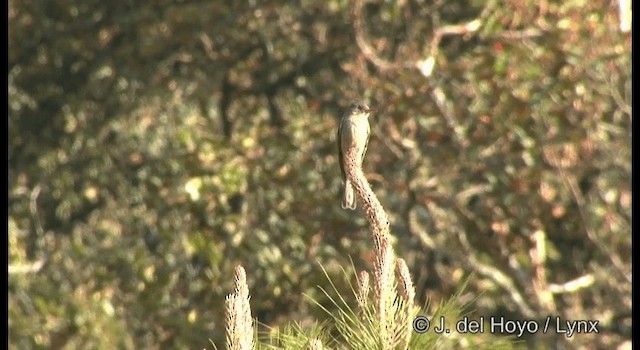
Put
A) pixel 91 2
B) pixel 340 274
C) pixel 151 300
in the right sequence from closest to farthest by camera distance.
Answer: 1. pixel 340 274
2. pixel 151 300
3. pixel 91 2

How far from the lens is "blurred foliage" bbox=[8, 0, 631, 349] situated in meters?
6.03

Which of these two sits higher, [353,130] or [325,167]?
[353,130]

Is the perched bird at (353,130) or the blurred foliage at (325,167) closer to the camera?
the perched bird at (353,130)

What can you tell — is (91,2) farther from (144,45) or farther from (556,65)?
(556,65)

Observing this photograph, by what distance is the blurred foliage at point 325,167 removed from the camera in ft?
19.8

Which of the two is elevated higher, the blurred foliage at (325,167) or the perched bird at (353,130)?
the perched bird at (353,130)

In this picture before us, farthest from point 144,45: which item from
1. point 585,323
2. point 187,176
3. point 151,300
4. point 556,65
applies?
point 585,323

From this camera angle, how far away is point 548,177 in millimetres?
6105

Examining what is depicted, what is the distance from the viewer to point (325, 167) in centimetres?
621

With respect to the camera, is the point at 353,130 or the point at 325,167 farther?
the point at 325,167

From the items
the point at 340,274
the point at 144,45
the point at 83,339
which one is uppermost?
the point at 144,45

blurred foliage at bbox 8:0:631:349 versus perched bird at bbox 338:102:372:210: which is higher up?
perched bird at bbox 338:102:372:210

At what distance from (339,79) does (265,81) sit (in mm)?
409

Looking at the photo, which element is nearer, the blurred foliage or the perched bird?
the perched bird
